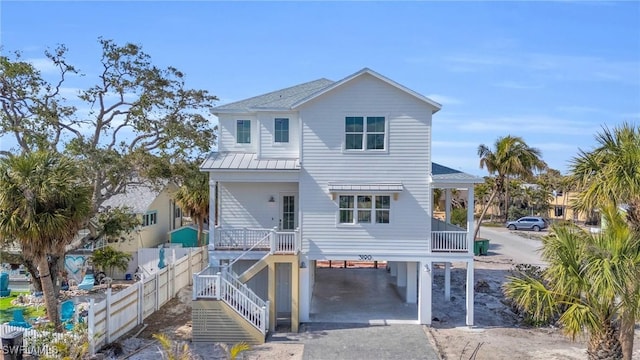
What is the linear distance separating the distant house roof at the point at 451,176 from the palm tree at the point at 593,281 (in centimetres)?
707

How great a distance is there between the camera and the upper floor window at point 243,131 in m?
19.4

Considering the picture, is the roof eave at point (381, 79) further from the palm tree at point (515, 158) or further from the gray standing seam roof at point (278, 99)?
the palm tree at point (515, 158)

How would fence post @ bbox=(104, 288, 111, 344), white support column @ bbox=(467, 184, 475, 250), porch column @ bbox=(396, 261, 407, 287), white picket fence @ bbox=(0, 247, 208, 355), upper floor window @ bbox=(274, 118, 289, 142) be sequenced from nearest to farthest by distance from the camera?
white picket fence @ bbox=(0, 247, 208, 355)
fence post @ bbox=(104, 288, 111, 344)
white support column @ bbox=(467, 184, 475, 250)
upper floor window @ bbox=(274, 118, 289, 142)
porch column @ bbox=(396, 261, 407, 287)

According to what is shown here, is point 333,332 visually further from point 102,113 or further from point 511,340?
point 102,113

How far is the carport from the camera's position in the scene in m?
17.7

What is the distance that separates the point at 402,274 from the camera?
22.2 metres

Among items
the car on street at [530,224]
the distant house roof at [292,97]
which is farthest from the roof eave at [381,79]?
the car on street at [530,224]

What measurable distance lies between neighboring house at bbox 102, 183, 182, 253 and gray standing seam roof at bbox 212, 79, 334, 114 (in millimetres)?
7752

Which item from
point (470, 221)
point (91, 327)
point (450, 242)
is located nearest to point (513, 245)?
point (450, 242)

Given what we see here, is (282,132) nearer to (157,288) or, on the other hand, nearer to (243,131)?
(243,131)

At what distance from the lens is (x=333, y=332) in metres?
16.0

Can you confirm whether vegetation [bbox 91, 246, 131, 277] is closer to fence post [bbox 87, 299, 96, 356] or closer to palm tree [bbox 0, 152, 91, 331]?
palm tree [bbox 0, 152, 91, 331]

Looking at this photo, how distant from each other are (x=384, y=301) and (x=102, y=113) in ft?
47.6

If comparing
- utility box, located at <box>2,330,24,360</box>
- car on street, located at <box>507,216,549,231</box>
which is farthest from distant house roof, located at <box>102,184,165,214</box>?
car on street, located at <box>507,216,549,231</box>
